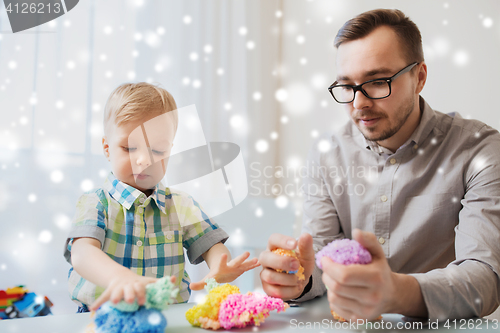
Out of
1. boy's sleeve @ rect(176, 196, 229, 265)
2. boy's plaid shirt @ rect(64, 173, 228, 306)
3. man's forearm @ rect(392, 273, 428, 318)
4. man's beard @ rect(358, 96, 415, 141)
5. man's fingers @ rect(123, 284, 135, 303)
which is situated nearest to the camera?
man's fingers @ rect(123, 284, 135, 303)

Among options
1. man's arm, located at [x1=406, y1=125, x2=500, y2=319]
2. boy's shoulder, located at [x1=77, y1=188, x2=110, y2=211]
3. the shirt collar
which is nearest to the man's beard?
the shirt collar

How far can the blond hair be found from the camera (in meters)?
0.90

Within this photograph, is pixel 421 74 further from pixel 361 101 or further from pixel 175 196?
pixel 175 196

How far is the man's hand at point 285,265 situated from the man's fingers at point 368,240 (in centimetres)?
17

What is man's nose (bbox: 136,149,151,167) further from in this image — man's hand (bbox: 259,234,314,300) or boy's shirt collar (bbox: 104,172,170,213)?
man's hand (bbox: 259,234,314,300)

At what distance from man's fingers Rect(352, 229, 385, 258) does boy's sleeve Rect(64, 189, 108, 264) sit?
0.56m

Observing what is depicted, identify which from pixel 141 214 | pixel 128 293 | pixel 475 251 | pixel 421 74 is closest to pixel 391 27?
pixel 421 74

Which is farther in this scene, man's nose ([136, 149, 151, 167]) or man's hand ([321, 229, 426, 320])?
man's nose ([136, 149, 151, 167])

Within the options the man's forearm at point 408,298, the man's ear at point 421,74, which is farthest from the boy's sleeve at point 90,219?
the man's ear at point 421,74

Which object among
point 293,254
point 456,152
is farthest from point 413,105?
point 293,254

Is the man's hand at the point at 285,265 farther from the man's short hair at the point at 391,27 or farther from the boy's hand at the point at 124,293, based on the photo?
the man's short hair at the point at 391,27

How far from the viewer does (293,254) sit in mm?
746

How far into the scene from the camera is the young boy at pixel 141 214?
838mm

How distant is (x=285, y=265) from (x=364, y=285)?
187 mm
